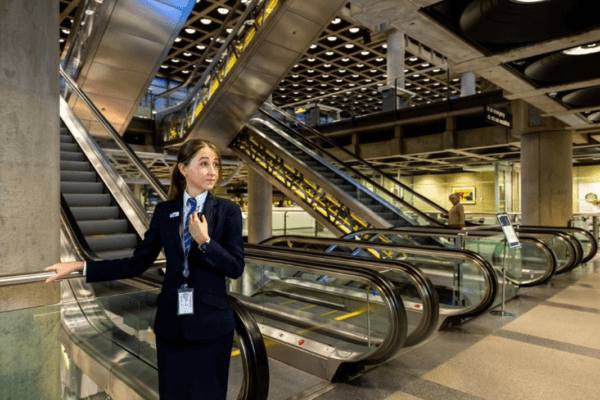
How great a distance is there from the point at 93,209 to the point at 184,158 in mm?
5281

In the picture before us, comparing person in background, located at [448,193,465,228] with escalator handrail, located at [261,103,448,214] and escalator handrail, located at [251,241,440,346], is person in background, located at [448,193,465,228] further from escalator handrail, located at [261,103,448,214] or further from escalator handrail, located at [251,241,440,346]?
escalator handrail, located at [251,241,440,346]

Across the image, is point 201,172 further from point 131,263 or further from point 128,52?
point 128,52

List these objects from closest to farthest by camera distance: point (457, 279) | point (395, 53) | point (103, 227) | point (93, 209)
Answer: point (457, 279)
point (103, 227)
point (93, 209)
point (395, 53)

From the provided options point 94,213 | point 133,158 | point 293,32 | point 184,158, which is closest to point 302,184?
point 293,32

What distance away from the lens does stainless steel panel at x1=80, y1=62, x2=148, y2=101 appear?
10.8 m

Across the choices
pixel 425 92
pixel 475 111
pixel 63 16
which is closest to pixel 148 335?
pixel 475 111

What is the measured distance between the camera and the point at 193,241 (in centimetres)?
163

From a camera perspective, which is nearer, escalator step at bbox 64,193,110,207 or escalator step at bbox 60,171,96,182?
escalator step at bbox 64,193,110,207

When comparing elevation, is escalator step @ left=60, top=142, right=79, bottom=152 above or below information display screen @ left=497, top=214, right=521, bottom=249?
above

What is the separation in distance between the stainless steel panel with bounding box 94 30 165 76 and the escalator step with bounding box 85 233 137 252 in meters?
5.69

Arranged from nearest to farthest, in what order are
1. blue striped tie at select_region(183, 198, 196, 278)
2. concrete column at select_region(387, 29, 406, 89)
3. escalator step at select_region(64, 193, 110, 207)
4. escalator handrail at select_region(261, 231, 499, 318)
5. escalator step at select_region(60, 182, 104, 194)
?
1. blue striped tie at select_region(183, 198, 196, 278)
2. escalator handrail at select_region(261, 231, 499, 318)
3. escalator step at select_region(64, 193, 110, 207)
4. escalator step at select_region(60, 182, 104, 194)
5. concrete column at select_region(387, 29, 406, 89)

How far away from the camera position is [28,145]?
325cm

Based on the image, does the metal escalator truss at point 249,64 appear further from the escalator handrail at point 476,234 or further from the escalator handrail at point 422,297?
the escalator handrail at point 422,297

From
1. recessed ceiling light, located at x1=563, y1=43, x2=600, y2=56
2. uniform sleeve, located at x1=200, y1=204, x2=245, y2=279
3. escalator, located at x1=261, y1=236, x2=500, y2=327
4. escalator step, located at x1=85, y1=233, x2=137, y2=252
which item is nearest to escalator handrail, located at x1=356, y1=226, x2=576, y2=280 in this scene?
escalator, located at x1=261, y1=236, x2=500, y2=327
